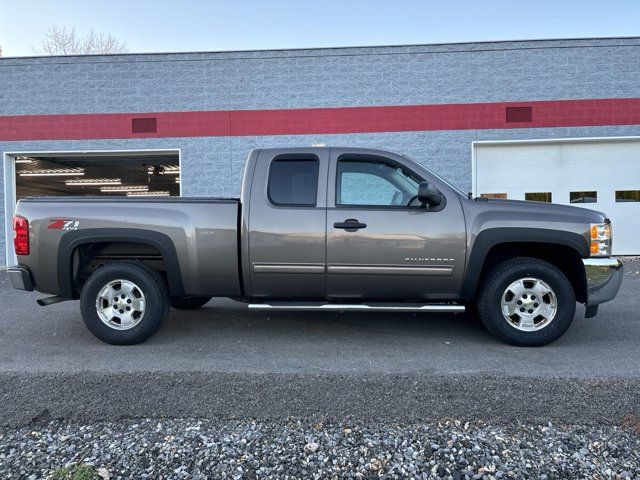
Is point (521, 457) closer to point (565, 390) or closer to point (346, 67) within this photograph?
point (565, 390)

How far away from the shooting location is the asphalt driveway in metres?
3.26

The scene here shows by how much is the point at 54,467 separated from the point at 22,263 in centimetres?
275

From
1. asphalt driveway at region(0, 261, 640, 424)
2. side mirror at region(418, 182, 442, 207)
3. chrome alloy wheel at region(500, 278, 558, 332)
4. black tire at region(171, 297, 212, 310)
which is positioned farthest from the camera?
black tire at region(171, 297, 212, 310)

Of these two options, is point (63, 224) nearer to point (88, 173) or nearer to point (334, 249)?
point (334, 249)

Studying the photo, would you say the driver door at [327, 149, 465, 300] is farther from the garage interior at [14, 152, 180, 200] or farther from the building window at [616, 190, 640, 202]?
the building window at [616, 190, 640, 202]

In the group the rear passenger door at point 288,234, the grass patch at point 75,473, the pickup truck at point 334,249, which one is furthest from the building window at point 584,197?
the grass patch at point 75,473

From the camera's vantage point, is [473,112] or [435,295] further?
[473,112]

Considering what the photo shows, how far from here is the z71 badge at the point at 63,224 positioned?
4691 millimetres

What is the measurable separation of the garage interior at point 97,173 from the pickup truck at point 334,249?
6.99 metres

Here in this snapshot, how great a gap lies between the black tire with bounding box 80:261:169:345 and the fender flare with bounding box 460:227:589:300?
120 inches

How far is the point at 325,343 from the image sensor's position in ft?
15.7

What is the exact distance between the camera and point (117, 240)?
472 centimetres

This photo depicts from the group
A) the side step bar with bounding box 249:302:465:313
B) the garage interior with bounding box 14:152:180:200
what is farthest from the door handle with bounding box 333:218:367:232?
the garage interior with bounding box 14:152:180:200

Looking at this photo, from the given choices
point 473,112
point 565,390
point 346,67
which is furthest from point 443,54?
point 565,390
